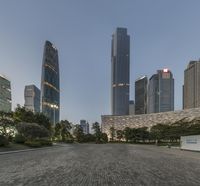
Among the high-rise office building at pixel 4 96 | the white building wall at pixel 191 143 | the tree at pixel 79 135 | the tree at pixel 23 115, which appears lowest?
the tree at pixel 79 135

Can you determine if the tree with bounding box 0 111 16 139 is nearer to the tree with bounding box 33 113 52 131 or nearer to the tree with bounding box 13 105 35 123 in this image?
the tree with bounding box 13 105 35 123

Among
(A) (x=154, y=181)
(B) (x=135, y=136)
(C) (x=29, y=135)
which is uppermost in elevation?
(A) (x=154, y=181)

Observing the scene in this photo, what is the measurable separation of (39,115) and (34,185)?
81.4 meters

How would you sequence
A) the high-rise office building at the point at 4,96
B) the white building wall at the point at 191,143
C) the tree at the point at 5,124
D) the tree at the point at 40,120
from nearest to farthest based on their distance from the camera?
the white building wall at the point at 191,143 < the tree at the point at 5,124 < the tree at the point at 40,120 < the high-rise office building at the point at 4,96

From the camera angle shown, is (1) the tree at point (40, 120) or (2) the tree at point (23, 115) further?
(1) the tree at point (40, 120)

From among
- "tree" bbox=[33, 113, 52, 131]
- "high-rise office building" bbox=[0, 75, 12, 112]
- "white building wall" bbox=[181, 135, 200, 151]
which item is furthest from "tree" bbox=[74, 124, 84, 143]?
"white building wall" bbox=[181, 135, 200, 151]

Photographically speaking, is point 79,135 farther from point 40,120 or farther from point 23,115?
point 23,115

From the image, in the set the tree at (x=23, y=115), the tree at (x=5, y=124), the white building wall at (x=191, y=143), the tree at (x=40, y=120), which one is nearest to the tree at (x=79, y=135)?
the tree at (x=40, y=120)

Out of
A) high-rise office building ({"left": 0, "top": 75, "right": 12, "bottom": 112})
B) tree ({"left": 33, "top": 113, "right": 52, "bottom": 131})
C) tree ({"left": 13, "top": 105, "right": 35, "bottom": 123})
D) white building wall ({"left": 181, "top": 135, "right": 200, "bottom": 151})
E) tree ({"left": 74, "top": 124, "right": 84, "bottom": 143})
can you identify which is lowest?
tree ({"left": 74, "top": 124, "right": 84, "bottom": 143})

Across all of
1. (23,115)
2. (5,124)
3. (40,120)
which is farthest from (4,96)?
(5,124)

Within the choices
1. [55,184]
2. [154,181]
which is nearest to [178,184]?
[154,181]

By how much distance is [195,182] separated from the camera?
42.2 ft

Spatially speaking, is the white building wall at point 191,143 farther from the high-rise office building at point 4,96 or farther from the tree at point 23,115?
the high-rise office building at point 4,96

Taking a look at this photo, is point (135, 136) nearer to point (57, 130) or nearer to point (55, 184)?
point (57, 130)
